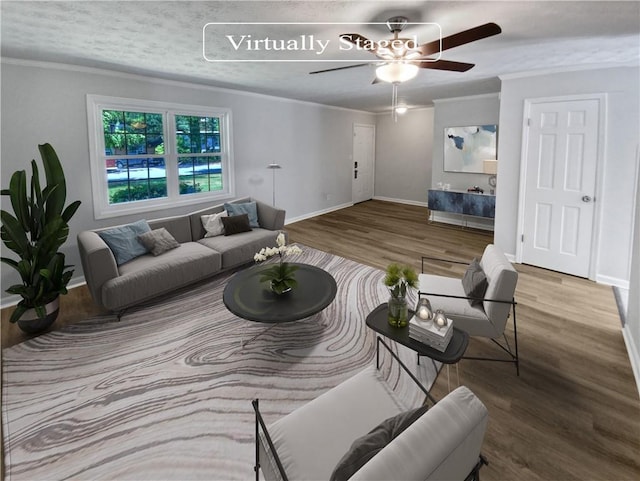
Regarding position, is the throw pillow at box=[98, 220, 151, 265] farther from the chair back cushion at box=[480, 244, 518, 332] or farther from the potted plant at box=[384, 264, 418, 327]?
the chair back cushion at box=[480, 244, 518, 332]

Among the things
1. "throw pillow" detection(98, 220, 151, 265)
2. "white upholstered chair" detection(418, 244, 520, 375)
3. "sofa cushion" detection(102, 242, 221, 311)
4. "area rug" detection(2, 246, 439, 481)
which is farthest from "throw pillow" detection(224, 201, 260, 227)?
"white upholstered chair" detection(418, 244, 520, 375)

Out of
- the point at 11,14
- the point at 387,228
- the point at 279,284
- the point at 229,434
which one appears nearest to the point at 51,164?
the point at 11,14

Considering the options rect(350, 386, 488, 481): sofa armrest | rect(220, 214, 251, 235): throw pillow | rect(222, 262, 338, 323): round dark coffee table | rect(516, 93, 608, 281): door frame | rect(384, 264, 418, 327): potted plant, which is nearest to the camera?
rect(350, 386, 488, 481): sofa armrest

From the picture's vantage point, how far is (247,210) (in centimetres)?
518

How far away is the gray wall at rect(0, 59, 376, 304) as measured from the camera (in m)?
3.67

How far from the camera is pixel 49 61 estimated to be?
146 inches

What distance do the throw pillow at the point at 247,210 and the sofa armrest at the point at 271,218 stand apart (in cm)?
8

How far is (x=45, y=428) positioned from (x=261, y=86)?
191 inches

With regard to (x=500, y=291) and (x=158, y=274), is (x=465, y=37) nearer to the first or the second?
(x=500, y=291)

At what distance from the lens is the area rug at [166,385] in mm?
1946

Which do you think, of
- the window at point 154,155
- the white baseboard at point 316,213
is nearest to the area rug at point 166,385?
the window at point 154,155

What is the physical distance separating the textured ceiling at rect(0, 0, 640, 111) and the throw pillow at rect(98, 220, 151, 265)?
1818mm

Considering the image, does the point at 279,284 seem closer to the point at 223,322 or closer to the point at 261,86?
the point at 223,322

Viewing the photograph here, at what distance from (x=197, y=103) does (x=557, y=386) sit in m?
5.52
